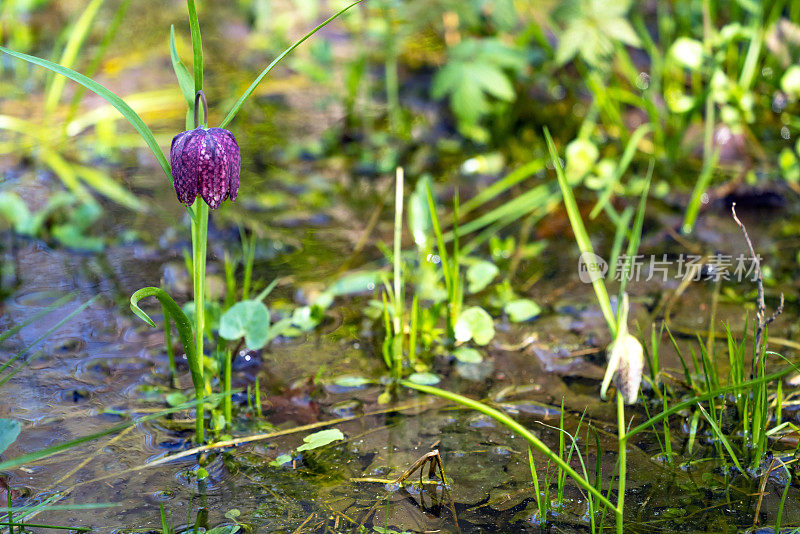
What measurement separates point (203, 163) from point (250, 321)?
0.39 metres

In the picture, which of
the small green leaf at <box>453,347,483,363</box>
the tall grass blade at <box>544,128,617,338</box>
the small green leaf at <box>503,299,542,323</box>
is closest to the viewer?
the tall grass blade at <box>544,128,617,338</box>

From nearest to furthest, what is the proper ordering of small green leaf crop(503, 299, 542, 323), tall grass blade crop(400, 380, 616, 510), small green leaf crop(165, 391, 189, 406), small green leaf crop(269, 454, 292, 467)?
tall grass blade crop(400, 380, 616, 510) < small green leaf crop(269, 454, 292, 467) < small green leaf crop(165, 391, 189, 406) < small green leaf crop(503, 299, 542, 323)

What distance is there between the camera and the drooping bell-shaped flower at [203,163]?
1076mm

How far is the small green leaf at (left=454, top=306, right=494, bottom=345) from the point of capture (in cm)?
152

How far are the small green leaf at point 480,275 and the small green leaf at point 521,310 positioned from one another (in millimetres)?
81

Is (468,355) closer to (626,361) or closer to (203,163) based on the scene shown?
(626,361)

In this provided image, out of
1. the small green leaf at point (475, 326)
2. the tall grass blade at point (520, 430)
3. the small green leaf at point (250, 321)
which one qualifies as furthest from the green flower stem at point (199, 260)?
the small green leaf at point (475, 326)

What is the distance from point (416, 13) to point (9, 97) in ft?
5.37

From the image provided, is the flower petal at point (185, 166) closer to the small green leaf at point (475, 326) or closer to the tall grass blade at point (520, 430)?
the tall grass blade at point (520, 430)

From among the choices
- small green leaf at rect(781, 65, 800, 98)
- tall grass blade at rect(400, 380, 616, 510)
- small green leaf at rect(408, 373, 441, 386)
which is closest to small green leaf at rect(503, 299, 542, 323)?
small green leaf at rect(408, 373, 441, 386)

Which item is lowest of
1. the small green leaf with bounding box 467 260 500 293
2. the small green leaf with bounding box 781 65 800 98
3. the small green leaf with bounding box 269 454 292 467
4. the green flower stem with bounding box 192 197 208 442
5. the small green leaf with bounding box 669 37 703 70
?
the small green leaf with bounding box 269 454 292 467

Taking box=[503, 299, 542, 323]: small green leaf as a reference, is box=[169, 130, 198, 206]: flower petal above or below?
above

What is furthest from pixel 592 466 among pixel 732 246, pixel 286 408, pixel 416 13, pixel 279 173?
pixel 416 13

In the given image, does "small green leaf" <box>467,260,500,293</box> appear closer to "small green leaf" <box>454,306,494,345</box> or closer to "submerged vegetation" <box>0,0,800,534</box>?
"submerged vegetation" <box>0,0,800,534</box>
